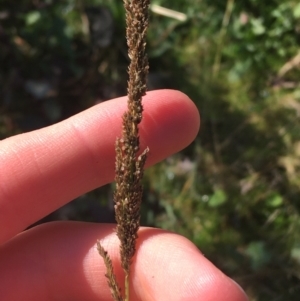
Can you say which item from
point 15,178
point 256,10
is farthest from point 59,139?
point 256,10

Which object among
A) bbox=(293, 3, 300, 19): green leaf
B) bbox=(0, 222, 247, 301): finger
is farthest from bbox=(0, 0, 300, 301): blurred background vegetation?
bbox=(0, 222, 247, 301): finger

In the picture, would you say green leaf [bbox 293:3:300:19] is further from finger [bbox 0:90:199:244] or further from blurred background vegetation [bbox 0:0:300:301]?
finger [bbox 0:90:199:244]

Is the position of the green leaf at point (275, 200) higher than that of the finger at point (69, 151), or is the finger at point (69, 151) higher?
the finger at point (69, 151)

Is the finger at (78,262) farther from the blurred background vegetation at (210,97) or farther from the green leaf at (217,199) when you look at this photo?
the green leaf at (217,199)

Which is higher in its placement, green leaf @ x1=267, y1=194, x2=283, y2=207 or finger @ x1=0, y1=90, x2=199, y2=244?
finger @ x1=0, y1=90, x2=199, y2=244

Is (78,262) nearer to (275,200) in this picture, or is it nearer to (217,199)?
(217,199)

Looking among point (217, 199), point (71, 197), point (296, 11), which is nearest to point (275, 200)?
point (217, 199)

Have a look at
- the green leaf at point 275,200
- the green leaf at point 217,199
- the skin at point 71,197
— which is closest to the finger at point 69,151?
the skin at point 71,197
